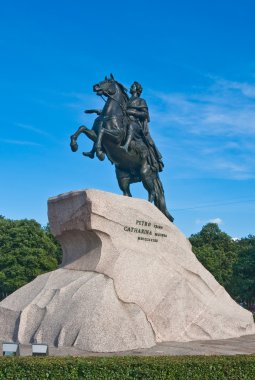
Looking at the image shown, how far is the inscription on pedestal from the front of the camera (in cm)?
1319

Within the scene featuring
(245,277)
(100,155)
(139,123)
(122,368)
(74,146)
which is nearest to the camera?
(122,368)

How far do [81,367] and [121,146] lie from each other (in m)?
A: 9.32

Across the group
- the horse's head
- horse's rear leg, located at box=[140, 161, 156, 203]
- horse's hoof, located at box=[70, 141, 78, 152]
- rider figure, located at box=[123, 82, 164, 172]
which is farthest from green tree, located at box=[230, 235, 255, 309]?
horse's hoof, located at box=[70, 141, 78, 152]

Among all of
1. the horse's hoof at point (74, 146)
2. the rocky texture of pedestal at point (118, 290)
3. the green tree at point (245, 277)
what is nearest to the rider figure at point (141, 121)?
the horse's hoof at point (74, 146)

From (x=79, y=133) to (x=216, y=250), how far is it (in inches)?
1201

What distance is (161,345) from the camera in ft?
37.0

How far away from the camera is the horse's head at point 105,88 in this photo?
15555 mm

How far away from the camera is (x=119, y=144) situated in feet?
50.8

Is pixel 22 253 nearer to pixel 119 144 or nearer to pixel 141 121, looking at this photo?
pixel 141 121

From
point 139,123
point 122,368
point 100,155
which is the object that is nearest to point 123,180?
point 139,123

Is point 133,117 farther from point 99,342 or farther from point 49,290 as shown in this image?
point 99,342

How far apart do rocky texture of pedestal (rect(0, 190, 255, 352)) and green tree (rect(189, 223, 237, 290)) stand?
25568 millimetres

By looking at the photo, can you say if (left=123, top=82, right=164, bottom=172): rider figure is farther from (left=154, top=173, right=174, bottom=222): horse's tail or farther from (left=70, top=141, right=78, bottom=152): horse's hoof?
(left=70, top=141, right=78, bottom=152): horse's hoof

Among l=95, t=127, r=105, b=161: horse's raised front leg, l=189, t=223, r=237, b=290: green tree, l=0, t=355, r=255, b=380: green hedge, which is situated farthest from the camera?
l=189, t=223, r=237, b=290: green tree
